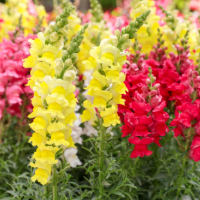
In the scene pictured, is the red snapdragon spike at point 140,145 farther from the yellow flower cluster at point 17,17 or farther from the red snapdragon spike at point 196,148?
the yellow flower cluster at point 17,17

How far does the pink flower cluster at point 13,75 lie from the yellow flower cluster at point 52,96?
587mm

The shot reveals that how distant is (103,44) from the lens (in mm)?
1235

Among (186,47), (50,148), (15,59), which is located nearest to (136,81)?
(186,47)

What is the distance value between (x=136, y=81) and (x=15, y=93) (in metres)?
0.90

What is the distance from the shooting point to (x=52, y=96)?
3.44ft

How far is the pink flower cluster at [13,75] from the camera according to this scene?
179cm

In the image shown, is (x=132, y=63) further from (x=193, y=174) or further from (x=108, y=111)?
(x=193, y=174)

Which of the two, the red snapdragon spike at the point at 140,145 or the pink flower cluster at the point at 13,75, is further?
the pink flower cluster at the point at 13,75

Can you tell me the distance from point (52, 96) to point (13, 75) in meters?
Result: 0.84

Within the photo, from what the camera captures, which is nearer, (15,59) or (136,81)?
(136,81)

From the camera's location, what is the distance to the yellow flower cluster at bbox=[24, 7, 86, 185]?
107 cm

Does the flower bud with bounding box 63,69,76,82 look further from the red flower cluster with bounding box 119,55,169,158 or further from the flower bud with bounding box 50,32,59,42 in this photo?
the red flower cluster with bounding box 119,55,169,158

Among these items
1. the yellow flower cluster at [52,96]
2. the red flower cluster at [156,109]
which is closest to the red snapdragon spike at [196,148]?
the red flower cluster at [156,109]

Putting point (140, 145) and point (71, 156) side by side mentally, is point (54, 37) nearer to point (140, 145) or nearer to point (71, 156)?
point (140, 145)
